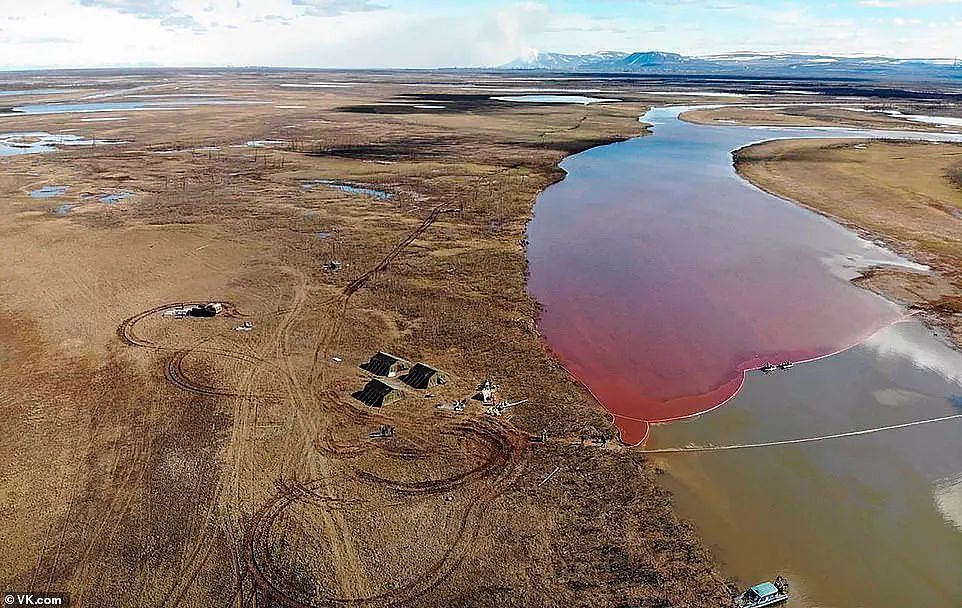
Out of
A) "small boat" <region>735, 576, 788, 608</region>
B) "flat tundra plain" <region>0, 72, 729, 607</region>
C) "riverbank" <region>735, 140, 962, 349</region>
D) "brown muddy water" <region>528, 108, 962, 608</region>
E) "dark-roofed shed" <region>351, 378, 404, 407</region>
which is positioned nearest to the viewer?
→ "small boat" <region>735, 576, 788, 608</region>

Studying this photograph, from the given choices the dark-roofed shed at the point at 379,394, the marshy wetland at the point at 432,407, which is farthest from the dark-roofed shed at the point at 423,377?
the dark-roofed shed at the point at 379,394

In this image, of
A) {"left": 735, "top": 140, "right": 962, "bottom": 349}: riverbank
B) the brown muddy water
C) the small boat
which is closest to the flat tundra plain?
the small boat

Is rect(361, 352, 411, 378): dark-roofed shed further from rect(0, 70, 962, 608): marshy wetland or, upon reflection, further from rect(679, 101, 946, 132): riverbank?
rect(679, 101, 946, 132): riverbank

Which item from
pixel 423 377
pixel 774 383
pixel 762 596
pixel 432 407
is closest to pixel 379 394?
pixel 423 377

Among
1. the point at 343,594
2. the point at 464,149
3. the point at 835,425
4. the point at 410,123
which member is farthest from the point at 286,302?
the point at 410,123

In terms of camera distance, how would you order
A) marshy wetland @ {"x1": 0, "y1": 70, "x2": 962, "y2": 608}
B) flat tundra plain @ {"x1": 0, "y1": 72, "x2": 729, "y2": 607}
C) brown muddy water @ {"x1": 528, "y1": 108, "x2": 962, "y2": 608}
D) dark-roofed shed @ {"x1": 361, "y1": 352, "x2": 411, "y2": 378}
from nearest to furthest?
flat tundra plain @ {"x1": 0, "y1": 72, "x2": 729, "y2": 607}, marshy wetland @ {"x1": 0, "y1": 70, "x2": 962, "y2": 608}, brown muddy water @ {"x1": 528, "y1": 108, "x2": 962, "y2": 608}, dark-roofed shed @ {"x1": 361, "y1": 352, "x2": 411, "y2": 378}

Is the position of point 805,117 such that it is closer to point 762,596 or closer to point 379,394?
point 379,394

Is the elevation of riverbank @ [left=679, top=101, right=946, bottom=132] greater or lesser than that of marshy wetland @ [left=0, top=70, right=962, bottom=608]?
greater
